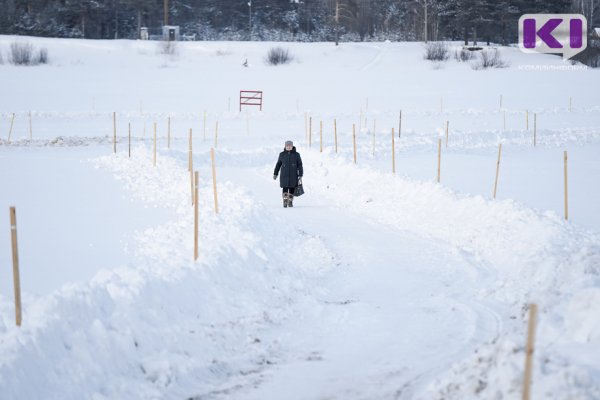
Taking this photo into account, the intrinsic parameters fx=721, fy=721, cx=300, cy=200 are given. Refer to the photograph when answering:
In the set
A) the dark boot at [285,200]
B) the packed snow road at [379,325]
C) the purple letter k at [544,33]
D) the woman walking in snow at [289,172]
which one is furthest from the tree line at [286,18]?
the packed snow road at [379,325]

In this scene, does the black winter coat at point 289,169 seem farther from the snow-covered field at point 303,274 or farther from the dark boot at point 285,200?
the snow-covered field at point 303,274

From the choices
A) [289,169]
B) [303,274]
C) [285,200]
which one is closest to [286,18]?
[289,169]

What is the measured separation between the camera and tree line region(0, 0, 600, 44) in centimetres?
6956

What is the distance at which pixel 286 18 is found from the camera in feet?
272

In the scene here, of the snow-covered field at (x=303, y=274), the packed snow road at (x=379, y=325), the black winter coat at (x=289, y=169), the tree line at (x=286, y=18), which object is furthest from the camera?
the tree line at (x=286, y=18)

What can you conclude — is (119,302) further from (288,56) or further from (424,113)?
(288,56)

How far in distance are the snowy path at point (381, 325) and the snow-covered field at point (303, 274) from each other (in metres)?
0.03

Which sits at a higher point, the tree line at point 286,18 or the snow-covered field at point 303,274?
the tree line at point 286,18

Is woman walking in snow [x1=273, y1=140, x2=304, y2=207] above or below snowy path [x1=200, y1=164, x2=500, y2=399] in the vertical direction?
above

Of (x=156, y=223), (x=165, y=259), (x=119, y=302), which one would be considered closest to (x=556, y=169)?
(x=156, y=223)

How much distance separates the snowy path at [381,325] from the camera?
6852 mm

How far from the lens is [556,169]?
23.0m

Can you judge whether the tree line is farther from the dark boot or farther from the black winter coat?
the dark boot

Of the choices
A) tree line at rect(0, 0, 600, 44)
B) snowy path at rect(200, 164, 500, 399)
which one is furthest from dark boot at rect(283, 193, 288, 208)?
tree line at rect(0, 0, 600, 44)
